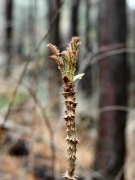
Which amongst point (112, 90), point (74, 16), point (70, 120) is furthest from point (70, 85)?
point (74, 16)

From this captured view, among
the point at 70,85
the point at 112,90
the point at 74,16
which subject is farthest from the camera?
the point at 74,16

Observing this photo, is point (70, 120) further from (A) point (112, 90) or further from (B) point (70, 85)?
(A) point (112, 90)

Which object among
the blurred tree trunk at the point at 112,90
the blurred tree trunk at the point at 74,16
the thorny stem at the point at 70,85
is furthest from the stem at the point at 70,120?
the blurred tree trunk at the point at 74,16

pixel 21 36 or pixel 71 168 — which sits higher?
pixel 21 36

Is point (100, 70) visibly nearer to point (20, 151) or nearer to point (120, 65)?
point (120, 65)

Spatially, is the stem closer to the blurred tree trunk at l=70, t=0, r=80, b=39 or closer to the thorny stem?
the thorny stem

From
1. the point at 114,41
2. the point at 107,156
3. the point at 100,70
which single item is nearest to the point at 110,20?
the point at 114,41
